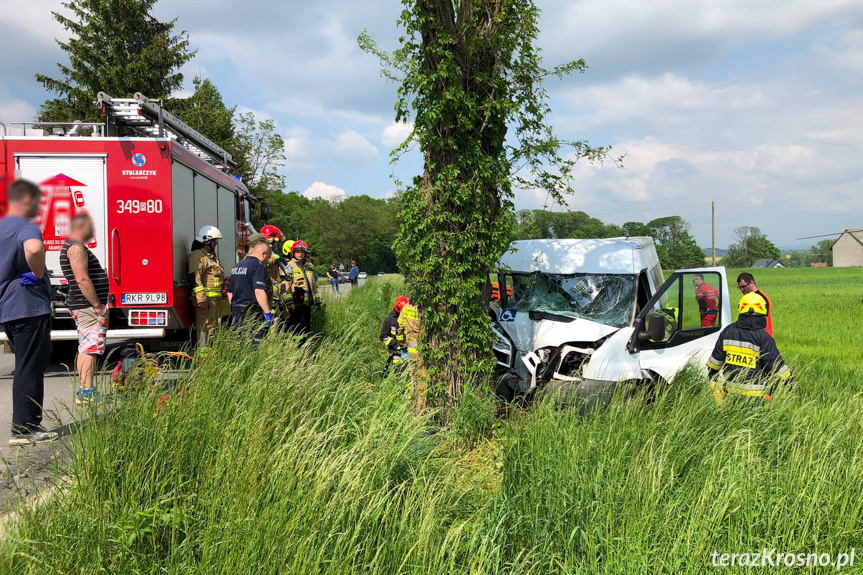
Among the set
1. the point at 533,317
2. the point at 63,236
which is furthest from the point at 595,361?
the point at 63,236

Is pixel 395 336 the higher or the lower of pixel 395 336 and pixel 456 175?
the lower

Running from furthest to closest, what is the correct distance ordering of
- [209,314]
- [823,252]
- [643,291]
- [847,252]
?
[823,252], [847,252], [209,314], [643,291]

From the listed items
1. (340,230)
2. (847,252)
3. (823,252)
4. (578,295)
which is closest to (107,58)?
(578,295)

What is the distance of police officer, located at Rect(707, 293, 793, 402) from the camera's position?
510cm

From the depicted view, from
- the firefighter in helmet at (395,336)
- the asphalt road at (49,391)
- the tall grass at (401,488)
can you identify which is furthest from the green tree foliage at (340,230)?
the tall grass at (401,488)

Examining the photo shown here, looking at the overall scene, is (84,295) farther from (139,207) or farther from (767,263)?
(767,263)

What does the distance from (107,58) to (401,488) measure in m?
29.6

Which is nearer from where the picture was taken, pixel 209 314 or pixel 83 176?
pixel 83 176

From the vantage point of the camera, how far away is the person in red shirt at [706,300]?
6.42 metres

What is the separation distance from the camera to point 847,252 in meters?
117

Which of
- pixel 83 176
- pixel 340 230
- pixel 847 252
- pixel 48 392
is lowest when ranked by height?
pixel 48 392

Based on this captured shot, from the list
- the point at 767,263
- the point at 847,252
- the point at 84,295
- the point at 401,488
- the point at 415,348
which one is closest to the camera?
the point at 401,488

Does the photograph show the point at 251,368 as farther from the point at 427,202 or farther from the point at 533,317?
the point at 533,317

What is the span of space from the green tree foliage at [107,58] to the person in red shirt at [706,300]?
26185 millimetres
